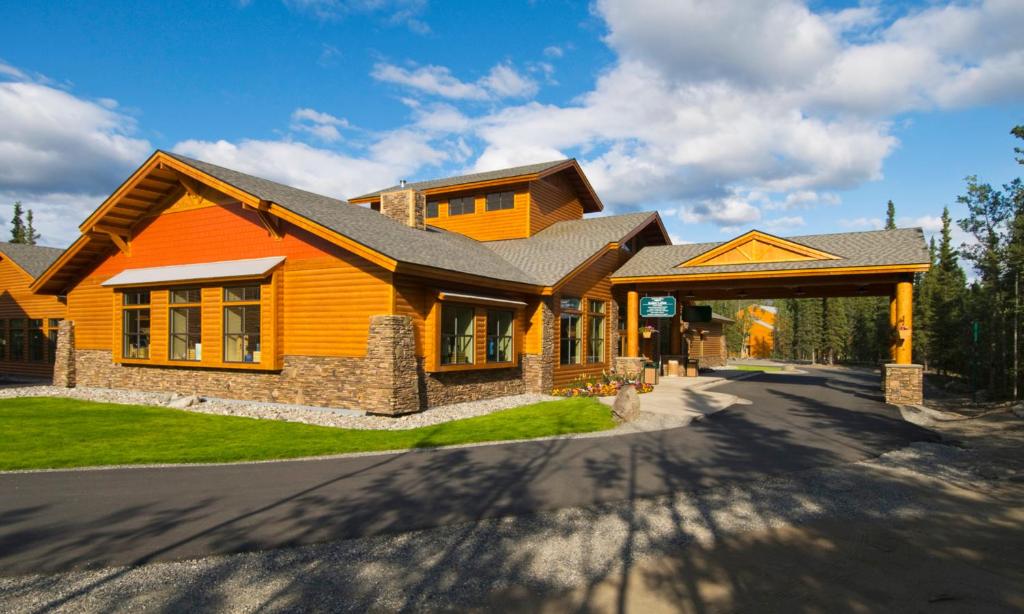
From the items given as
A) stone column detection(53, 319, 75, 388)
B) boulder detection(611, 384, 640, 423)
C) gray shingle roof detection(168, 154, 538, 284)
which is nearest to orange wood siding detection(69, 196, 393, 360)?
gray shingle roof detection(168, 154, 538, 284)

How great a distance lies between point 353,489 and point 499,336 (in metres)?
10.5

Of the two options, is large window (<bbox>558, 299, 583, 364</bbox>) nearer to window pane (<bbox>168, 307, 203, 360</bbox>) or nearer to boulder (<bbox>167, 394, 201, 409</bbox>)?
boulder (<bbox>167, 394, 201, 409</bbox>)

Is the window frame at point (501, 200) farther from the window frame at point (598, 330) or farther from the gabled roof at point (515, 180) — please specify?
the window frame at point (598, 330)

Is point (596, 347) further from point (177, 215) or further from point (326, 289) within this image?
point (177, 215)

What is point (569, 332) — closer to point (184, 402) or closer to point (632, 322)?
point (632, 322)

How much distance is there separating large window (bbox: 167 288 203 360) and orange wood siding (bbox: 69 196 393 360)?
334 mm

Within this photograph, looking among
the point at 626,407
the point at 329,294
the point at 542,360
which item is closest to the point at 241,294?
the point at 329,294

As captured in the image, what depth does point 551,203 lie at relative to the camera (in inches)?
1068

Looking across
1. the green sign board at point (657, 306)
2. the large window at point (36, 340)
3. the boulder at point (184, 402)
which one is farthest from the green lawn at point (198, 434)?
the large window at point (36, 340)

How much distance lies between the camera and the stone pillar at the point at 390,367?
46.2ft

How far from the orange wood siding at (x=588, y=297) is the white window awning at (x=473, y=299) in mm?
1934

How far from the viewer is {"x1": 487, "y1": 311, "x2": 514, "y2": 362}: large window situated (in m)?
18.0

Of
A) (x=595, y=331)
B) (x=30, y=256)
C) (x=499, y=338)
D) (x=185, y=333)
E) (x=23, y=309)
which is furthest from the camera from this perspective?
(x=30, y=256)

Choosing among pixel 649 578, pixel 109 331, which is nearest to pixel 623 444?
pixel 649 578
